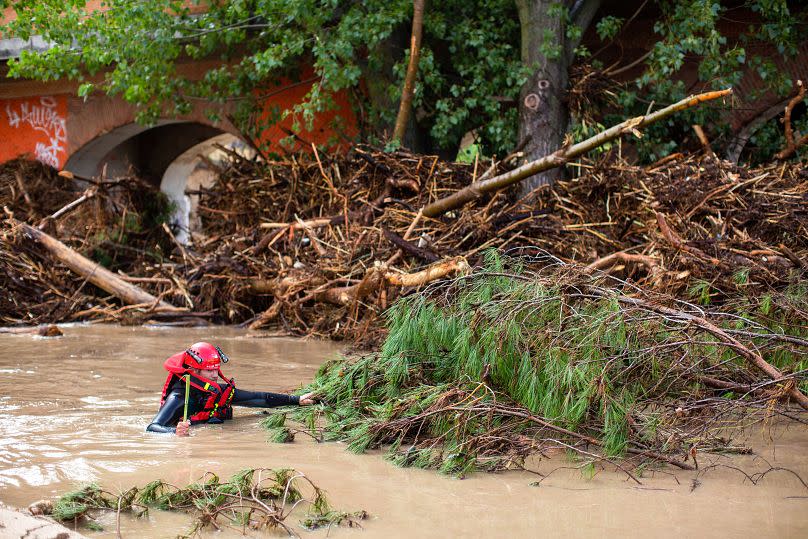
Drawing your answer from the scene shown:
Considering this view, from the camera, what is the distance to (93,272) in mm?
11016

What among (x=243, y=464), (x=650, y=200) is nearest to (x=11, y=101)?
(x=650, y=200)

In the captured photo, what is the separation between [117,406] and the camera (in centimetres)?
579

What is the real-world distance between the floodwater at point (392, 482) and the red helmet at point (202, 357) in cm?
37

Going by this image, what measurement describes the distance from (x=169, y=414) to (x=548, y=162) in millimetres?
4659

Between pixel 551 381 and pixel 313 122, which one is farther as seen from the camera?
pixel 313 122

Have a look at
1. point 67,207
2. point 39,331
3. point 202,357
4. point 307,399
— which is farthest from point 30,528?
point 67,207

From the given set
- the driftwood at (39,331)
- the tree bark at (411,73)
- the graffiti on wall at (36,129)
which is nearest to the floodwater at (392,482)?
the driftwood at (39,331)

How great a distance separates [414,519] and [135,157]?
15.7 metres

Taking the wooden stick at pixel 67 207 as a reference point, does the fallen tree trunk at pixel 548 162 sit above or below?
above

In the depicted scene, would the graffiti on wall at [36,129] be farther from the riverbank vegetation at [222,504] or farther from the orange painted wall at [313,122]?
the riverbank vegetation at [222,504]

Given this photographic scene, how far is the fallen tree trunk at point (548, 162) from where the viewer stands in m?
7.72

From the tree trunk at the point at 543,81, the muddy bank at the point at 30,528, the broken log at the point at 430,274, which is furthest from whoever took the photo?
the tree trunk at the point at 543,81

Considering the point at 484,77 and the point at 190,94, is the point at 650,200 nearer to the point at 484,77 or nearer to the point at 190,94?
the point at 484,77

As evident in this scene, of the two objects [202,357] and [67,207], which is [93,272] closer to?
[67,207]
